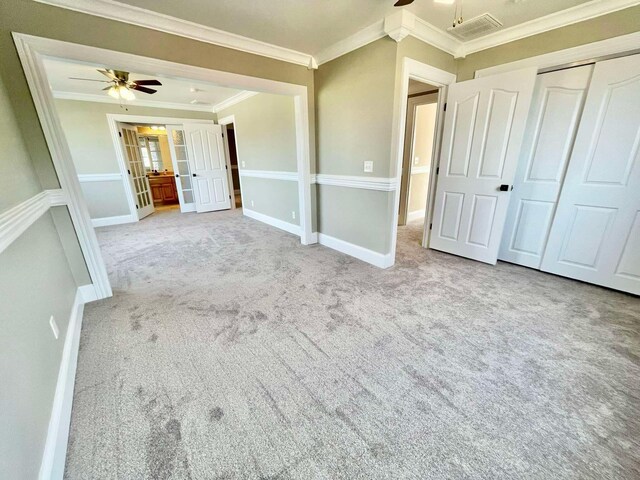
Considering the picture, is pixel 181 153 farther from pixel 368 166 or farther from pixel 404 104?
pixel 404 104

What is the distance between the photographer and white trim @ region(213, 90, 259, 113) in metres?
4.79

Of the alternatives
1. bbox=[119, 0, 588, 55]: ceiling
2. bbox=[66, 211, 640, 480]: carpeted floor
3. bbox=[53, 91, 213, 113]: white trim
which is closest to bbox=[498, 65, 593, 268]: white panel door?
bbox=[66, 211, 640, 480]: carpeted floor

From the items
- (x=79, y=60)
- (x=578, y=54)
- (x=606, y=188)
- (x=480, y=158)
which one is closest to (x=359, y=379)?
(x=480, y=158)

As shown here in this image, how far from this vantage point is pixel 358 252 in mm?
3365

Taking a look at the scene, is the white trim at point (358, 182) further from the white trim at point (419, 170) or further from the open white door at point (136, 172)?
the open white door at point (136, 172)

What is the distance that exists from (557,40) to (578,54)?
0.24m

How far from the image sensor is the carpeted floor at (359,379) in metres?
1.16

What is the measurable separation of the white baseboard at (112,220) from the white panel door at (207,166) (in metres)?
1.36

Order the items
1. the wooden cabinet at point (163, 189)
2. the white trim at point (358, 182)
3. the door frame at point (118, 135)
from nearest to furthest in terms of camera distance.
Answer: the white trim at point (358, 182)
the door frame at point (118, 135)
the wooden cabinet at point (163, 189)

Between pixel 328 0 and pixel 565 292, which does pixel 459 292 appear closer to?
pixel 565 292

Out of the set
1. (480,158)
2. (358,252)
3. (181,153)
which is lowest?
(358,252)

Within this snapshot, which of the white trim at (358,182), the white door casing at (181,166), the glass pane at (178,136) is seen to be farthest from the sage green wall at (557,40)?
the glass pane at (178,136)

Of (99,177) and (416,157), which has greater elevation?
(416,157)

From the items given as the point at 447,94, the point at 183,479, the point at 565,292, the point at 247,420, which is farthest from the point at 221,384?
the point at 447,94
